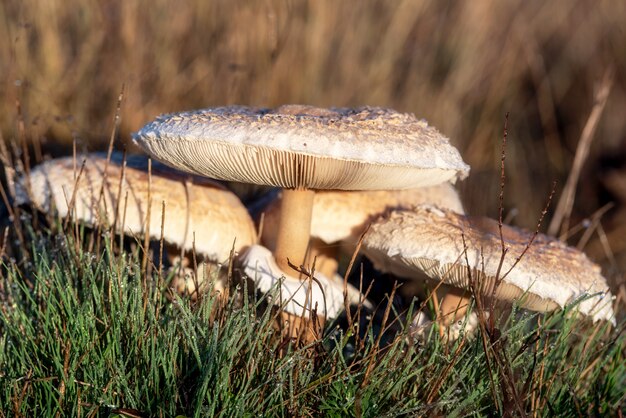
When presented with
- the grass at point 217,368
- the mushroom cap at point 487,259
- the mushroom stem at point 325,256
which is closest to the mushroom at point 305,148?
the mushroom cap at point 487,259

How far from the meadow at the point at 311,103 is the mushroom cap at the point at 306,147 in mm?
410

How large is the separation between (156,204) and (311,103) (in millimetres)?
3125

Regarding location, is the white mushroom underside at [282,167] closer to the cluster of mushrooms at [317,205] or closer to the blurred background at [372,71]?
the cluster of mushrooms at [317,205]

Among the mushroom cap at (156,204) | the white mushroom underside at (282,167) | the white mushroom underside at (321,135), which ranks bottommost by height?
the mushroom cap at (156,204)

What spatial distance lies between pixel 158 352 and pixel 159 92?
3.44 m

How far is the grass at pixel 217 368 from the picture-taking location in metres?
1.85

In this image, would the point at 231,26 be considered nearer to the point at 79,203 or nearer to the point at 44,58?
the point at 44,58

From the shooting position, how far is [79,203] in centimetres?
257

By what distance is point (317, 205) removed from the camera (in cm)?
279

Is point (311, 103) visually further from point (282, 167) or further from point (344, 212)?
point (282, 167)

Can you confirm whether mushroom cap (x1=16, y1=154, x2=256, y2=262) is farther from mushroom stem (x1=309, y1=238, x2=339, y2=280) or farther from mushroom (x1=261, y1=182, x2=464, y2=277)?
mushroom stem (x1=309, y1=238, x2=339, y2=280)

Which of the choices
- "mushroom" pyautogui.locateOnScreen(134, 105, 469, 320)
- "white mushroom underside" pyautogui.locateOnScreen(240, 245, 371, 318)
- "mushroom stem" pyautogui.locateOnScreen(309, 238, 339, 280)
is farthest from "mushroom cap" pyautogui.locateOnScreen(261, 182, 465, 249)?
"mushroom" pyautogui.locateOnScreen(134, 105, 469, 320)

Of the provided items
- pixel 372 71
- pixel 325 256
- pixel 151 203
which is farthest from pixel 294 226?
pixel 372 71

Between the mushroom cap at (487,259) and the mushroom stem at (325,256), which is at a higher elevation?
the mushroom cap at (487,259)
